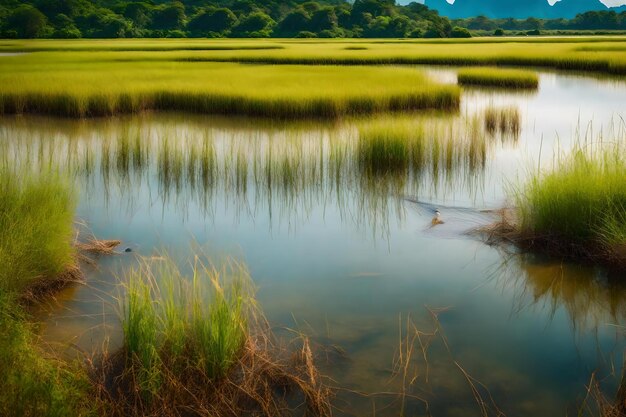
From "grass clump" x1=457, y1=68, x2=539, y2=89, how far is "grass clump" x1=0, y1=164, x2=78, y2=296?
54.6ft

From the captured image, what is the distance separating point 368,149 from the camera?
9.51m

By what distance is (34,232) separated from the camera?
5.05 m

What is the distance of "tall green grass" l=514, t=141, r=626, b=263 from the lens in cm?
571

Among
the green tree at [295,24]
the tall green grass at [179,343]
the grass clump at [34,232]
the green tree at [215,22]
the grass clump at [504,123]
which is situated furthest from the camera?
the green tree at [295,24]

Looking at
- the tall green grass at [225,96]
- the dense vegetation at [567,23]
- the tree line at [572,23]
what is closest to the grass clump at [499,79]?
the tall green grass at [225,96]

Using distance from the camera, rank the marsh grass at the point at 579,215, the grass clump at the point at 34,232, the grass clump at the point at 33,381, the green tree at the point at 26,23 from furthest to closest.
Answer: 1. the green tree at the point at 26,23
2. the marsh grass at the point at 579,215
3. the grass clump at the point at 34,232
4. the grass clump at the point at 33,381

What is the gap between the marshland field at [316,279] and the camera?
3.70 metres

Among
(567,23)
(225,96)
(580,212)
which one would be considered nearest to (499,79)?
(225,96)

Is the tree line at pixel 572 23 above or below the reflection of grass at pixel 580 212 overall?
above

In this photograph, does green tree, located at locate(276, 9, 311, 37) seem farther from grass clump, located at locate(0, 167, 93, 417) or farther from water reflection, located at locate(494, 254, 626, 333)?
water reflection, located at locate(494, 254, 626, 333)

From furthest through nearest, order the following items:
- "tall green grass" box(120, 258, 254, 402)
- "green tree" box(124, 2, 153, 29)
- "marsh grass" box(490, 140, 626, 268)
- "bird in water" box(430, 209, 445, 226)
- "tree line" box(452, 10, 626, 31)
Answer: "tree line" box(452, 10, 626, 31) → "green tree" box(124, 2, 153, 29) → "bird in water" box(430, 209, 445, 226) → "marsh grass" box(490, 140, 626, 268) → "tall green grass" box(120, 258, 254, 402)

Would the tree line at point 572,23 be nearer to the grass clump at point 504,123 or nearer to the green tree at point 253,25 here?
the green tree at point 253,25

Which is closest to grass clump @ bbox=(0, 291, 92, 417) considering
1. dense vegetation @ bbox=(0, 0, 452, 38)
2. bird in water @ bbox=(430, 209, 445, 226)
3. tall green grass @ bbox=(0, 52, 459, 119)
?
bird in water @ bbox=(430, 209, 445, 226)

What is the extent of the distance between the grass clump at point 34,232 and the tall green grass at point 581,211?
413cm
